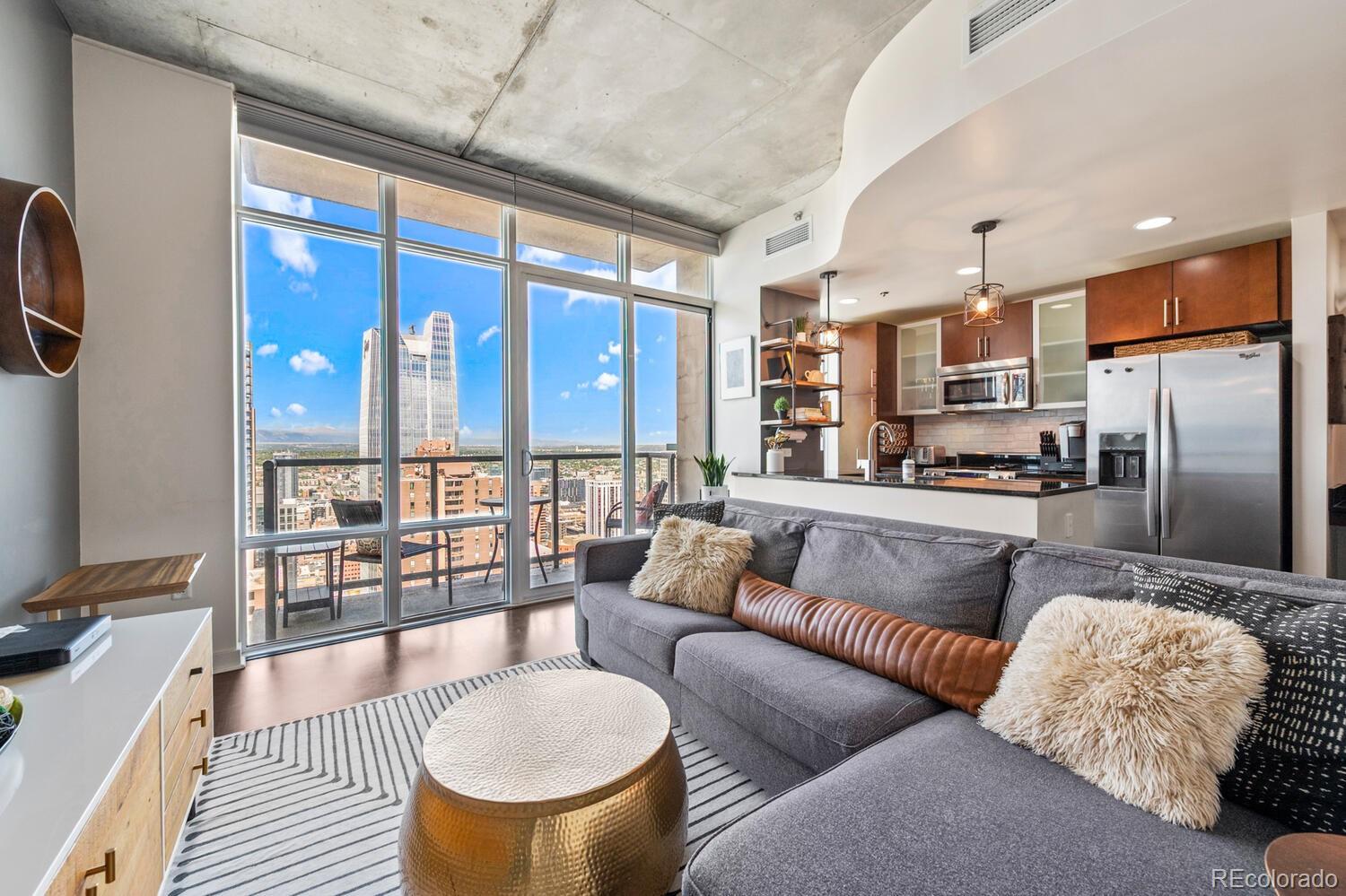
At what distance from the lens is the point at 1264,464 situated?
3.16m

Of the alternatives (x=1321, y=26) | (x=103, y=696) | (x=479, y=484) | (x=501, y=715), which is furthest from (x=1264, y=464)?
(x=103, y=696)

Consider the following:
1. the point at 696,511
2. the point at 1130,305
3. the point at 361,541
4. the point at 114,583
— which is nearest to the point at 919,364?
the point at 1130,305

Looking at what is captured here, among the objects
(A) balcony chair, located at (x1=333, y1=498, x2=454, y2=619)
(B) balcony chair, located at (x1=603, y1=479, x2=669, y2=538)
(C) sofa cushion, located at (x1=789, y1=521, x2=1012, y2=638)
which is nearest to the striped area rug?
(C) sofa cushion, located at (x1=789, y1=521, x2=1012, y2=638)

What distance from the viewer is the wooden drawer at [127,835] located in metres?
0.91

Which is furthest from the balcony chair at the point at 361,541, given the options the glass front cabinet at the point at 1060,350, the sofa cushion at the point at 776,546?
the glass front cabinet at the point at 1060,350

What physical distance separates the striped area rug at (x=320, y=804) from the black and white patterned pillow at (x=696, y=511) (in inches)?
39.6

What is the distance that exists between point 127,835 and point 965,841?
1.61 meters

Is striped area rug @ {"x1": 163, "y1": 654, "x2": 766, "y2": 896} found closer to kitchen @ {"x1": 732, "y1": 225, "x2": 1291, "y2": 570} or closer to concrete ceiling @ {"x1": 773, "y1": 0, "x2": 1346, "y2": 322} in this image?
kitchen @ {"x1": 732, "y1": 225, "x2": 1291, "y2": 570}

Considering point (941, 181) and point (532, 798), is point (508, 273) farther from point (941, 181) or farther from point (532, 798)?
point (532, 798)

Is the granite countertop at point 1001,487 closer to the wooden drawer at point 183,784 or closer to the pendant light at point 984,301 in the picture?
the pendant light at point 984,301

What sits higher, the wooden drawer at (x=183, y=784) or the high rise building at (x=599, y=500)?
the high rise building at (x=599, y=500)

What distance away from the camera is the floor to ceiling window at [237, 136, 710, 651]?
3.23 meters

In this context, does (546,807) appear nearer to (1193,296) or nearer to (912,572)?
(912,572)

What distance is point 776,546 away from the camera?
2.44 metres
